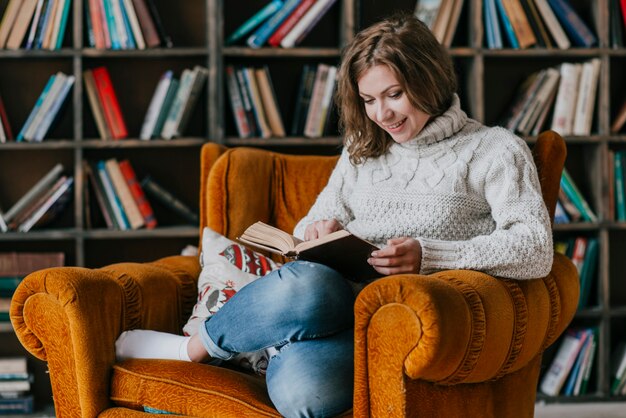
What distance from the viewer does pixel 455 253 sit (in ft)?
5.31

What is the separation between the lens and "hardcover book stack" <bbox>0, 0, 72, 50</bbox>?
8.98 ft

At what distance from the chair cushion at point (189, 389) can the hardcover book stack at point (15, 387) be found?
1287 mm

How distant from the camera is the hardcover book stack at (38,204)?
9.11ft

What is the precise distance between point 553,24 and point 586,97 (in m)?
0.28

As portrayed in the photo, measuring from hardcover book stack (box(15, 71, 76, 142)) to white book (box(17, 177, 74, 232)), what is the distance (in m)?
0.17

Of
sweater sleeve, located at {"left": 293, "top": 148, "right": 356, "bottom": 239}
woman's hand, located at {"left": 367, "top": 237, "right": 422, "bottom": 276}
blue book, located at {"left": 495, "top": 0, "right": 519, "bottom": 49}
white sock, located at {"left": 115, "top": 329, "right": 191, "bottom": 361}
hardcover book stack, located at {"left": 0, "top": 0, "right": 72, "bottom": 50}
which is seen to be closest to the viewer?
woman's hand, located at {"left": 367, "top": 237, "right": 422, "bottom": 276}

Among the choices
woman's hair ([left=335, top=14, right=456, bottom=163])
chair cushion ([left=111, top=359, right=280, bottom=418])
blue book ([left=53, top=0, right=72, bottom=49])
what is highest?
blue book ([left=53, top=0, right=72, bottom=49])

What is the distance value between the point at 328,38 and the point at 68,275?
1.72m

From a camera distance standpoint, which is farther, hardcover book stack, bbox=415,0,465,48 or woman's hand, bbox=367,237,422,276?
hardcover book stack, bbox=415,0,465,48

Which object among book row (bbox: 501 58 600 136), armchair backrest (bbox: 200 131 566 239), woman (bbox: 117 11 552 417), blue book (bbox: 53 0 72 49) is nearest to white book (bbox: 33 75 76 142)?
blue book (bbox: 53 0 72 49)

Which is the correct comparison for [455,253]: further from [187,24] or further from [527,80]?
[187,24]

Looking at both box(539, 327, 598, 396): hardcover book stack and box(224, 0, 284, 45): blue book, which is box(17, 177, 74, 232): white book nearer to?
box(224, 0, 284, 45): blue book

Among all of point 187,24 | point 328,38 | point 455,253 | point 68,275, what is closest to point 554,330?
point 455,253

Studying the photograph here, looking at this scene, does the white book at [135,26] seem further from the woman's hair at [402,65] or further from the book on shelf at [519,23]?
the book on shelf at [519,23]
